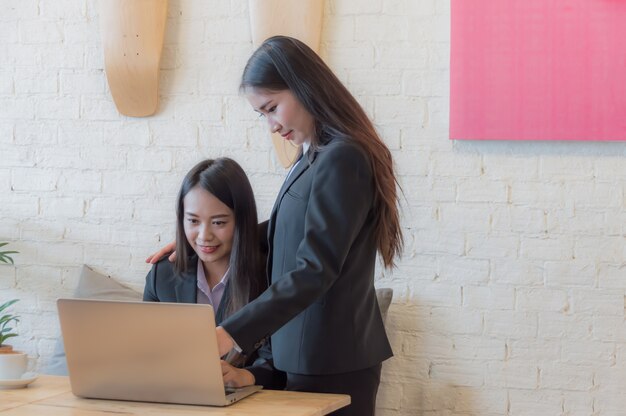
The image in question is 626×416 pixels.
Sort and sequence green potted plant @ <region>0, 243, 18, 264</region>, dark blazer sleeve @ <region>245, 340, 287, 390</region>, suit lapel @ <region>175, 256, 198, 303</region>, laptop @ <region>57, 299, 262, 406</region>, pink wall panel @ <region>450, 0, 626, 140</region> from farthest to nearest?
1. green potted plant @ <region>0, 243, 18, 264</region>
2. pink wall panel @ <region>450, 0, 626, 140</region>
3. suit lapel @ <region>175, 256, 198, 303</region>
4. dark blazer sleeve @ <region>245, 340, 287, 390</region>
5. laptop @ <region>57, 299, 262, 406</region>

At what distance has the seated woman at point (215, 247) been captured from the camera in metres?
2.34

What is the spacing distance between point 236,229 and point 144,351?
68 cm

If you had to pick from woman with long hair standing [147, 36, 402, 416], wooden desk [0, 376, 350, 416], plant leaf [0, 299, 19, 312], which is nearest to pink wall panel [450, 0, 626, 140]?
woman with long hair standing [147, 36, 402, 416]

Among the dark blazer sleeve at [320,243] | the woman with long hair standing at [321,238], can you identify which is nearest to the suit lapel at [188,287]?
the woman with long hair standing at [321,238]

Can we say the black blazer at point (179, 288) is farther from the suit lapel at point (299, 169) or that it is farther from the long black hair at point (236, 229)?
the suit lapel at point (299, 169)

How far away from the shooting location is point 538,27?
267 cm

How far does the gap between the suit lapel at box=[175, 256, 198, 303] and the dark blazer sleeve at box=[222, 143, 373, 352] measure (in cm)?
57

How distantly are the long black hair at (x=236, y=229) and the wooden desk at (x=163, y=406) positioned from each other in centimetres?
45

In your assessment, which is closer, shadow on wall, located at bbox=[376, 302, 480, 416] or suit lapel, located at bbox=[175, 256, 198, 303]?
suit lapel, located at bbox=[175, 256, 198, 303]

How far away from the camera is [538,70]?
2.67 meters

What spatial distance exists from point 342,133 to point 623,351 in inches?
48.5

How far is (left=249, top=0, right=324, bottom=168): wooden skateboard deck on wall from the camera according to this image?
9.23ft

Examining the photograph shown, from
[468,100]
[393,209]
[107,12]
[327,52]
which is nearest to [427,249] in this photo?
[468,100]

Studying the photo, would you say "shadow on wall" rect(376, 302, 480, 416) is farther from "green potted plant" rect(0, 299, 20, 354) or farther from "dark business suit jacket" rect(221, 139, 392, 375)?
"green potted plant" rect(0, 299, 20, 354)
